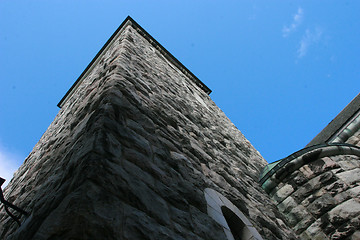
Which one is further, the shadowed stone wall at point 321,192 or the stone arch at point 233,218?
the shadowed stone wall at point 321,192

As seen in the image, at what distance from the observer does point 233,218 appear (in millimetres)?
2982

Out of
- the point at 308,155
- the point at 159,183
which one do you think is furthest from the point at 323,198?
the point at 159,183

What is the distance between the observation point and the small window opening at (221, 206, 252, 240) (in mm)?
2914

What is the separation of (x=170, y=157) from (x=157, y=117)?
0.63 m

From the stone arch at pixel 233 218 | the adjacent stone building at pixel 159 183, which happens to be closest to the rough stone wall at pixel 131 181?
the adjacent stone building at pixel 159 183

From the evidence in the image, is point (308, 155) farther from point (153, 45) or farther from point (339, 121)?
point (153, 45)

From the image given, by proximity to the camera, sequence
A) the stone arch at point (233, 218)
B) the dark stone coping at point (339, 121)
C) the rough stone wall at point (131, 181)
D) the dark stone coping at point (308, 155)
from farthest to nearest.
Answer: the dark stone coping at point (339, 121) → the dark stone coping at point (308, 155) → the stone arch at point (233, 218) → the rough stone wall at point (131, 181)

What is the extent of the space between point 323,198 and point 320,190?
141 millimetres

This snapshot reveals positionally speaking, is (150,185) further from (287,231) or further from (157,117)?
(287,231)

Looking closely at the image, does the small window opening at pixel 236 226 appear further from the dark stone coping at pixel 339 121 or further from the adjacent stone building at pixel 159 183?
the dark stone coping at pixel 339 121

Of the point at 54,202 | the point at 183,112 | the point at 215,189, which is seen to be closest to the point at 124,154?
the point at 54,202

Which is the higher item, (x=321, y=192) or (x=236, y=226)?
(x=321, y=192)

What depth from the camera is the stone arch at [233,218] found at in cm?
275

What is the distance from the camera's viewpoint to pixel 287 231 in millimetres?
3783
